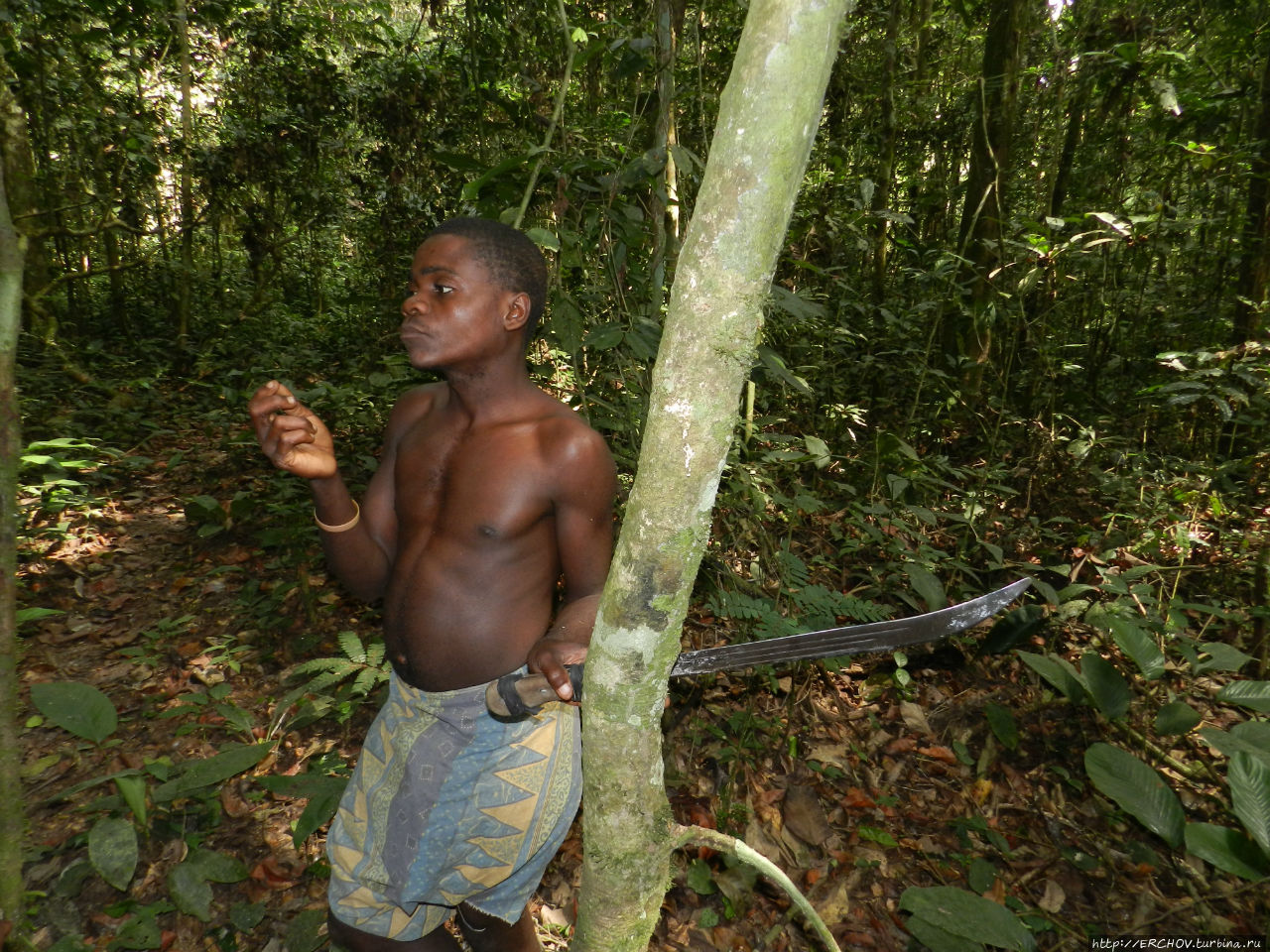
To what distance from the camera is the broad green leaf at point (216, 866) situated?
2.37 m

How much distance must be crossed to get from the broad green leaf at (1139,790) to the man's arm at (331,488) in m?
2.29

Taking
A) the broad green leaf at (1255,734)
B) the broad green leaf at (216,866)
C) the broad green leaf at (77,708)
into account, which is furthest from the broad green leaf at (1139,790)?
the broad green leaf at (77,708)

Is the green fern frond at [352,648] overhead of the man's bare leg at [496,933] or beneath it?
overhead

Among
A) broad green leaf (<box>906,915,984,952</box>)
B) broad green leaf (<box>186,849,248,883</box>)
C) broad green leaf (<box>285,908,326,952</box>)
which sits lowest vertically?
broad green leaf (<box>285,908,326,952</box>)

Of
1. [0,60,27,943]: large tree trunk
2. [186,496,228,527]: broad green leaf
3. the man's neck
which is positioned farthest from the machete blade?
[186,496,228,527]: broad green leaf

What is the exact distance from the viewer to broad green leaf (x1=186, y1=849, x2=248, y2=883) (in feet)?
7.79

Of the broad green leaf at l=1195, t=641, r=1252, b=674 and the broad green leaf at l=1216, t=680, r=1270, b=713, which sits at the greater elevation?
the broad green leaf at l=1216, t=680, r=1270, b=713

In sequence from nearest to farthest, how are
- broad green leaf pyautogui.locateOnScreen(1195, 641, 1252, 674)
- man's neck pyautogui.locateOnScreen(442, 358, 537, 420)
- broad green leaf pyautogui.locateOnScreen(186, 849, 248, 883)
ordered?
man's neck pyautogui.locateOnScreen(442, 358, 537, 420) < broad green leaf pyautogui.locateOnScreen(186, 849, 248, 883) < broad green leaf pyautogui.locateOnScreen(1195, 641, 1252, 674)

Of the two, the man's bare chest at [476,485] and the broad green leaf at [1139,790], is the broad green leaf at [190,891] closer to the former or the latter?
the man's bare chest at [476,485]

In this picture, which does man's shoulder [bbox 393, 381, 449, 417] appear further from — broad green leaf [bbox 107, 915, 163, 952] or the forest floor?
broad green leaf [bbox 107, 915, 163, 952]

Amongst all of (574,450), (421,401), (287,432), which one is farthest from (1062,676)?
(287,432)

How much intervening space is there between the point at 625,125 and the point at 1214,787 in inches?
148

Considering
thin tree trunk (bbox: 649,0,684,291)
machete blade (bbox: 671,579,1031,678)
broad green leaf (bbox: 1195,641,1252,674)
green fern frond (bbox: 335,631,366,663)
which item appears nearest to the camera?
machete blade (bbox: 671,579,1031,678)

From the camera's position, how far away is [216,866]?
2402mm
